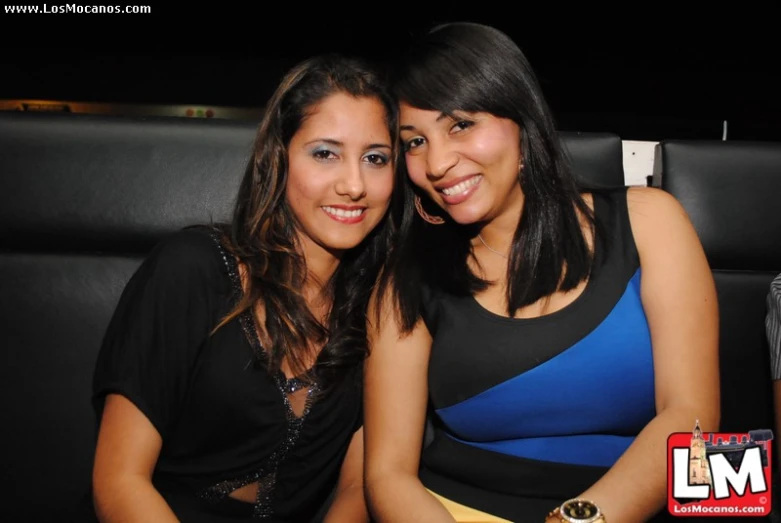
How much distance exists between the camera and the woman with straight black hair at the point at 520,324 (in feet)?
4.58

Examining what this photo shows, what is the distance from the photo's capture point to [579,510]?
3.59 feet

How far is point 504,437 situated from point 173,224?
2.95 feet

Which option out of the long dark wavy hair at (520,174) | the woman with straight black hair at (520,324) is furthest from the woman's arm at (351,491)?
the long dark wavy hair at (520,174)

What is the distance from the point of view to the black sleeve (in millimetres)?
1312

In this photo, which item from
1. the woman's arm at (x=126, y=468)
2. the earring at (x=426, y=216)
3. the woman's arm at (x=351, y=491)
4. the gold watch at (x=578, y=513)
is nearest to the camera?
the gold watch at (x=578, y=513)

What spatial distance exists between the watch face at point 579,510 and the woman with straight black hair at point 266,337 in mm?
552

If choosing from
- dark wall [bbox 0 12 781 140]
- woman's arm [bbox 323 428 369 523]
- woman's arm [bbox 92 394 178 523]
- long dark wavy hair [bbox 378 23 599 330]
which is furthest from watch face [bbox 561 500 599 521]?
dark wall [bbox 0 12 781 140]

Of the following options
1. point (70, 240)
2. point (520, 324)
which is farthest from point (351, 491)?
point (70, 240)

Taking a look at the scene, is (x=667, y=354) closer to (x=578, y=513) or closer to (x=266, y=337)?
(x=578, y=513)

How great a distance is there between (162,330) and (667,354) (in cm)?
96

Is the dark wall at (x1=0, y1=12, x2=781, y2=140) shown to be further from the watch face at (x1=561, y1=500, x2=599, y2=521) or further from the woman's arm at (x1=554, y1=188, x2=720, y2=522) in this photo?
the watch face at (x1=561, y1=500, x2=599, y2=521)

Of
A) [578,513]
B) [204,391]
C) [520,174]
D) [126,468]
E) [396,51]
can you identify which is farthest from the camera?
[396,51]

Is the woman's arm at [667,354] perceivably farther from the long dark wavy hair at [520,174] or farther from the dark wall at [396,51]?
the dark wall at [396,51]

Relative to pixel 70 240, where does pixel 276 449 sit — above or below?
below
